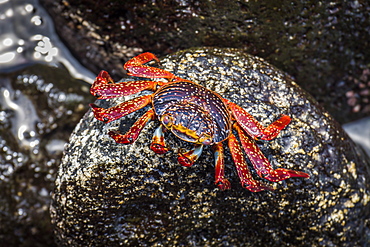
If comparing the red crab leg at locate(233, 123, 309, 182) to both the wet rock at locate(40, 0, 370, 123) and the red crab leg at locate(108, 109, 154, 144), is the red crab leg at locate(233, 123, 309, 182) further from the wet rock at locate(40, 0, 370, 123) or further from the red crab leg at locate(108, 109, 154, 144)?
the wet rock at locate(40, 0, 370, 123)

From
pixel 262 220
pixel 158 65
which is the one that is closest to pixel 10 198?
pixel 158 65

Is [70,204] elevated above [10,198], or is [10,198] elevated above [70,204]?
[70,204]

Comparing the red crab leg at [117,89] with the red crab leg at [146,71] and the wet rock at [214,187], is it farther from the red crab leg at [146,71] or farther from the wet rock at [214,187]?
the wet rock at [214,187]

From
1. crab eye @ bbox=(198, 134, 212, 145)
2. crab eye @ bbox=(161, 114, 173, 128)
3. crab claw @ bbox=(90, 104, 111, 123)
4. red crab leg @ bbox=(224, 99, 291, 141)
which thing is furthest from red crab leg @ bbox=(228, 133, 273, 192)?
crab claw @ bbox=(90, 104, 111, 123)

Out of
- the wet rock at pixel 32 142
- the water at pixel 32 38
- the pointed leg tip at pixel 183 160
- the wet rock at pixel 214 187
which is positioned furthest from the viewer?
the water at pixel 32 38

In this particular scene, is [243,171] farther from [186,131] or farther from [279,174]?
[186,131]

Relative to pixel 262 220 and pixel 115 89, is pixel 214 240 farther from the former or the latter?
pixel 115 89

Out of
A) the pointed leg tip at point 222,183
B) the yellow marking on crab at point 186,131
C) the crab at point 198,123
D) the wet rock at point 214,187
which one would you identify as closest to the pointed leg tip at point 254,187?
the crab at point 198,123
